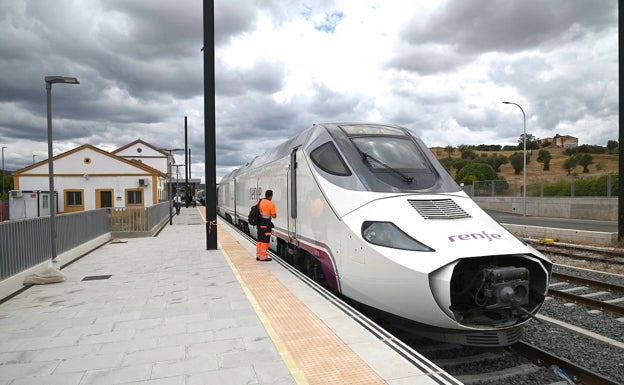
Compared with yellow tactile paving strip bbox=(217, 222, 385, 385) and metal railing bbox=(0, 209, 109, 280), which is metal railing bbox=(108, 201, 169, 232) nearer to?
metal railing bbox=(0, 209, 109, 280)

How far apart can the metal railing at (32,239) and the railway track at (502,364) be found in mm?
5998

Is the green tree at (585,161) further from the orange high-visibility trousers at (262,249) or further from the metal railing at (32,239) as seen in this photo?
the metal railing at (32,239)

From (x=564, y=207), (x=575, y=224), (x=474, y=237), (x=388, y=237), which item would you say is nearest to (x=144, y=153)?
(x=564, y=207)

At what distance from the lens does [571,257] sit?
39.1ft

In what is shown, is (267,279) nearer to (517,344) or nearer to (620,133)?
(517,344)

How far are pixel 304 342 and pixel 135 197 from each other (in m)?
27.5

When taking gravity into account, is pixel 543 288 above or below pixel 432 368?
above

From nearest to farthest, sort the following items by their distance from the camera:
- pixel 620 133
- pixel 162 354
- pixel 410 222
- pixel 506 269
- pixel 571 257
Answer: pixel 162 354 → pixel 506 269 → pixel 410 222 → pixel 571 257 → pixel 620 133

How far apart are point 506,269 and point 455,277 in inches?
21.7

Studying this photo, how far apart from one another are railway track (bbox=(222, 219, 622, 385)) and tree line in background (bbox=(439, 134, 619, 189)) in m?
32.1

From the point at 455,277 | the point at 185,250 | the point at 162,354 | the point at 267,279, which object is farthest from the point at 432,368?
the point at 185,250

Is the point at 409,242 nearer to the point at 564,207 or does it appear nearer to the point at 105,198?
the point at 105,198

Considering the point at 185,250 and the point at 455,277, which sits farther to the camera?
the point at 185,250

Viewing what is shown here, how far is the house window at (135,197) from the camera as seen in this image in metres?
29.0
